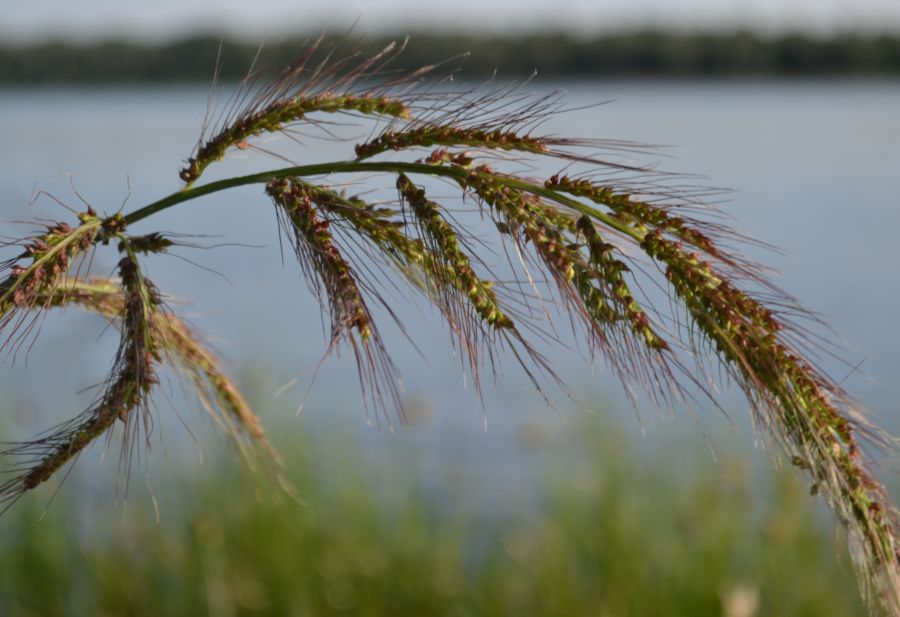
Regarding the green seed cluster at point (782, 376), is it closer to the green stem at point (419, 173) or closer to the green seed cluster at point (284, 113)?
the green stem at point (419, 173)

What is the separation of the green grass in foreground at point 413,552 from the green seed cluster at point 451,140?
3.42m

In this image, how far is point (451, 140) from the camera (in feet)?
3.84

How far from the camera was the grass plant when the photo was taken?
3.67 ft

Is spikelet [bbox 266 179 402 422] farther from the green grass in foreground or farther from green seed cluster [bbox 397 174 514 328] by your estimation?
the green grass in foreground

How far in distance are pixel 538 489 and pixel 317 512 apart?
299 cm

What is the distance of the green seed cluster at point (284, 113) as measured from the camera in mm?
1265

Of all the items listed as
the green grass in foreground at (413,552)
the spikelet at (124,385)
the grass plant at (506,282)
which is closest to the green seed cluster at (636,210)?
the grass plant at (506,282)

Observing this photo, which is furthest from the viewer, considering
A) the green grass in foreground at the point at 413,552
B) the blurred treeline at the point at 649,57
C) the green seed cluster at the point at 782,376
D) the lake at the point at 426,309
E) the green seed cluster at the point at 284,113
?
the blurred treeline at the point at 649,57

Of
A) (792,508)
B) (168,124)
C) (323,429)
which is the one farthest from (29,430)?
(168,124)

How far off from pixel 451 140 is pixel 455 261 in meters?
0.14

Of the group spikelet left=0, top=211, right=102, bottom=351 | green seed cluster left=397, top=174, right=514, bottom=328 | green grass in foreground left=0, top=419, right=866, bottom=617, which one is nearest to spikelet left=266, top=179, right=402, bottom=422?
green seed cluster left=397, top=174, right=514, bottom=328

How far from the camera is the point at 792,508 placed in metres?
4.24

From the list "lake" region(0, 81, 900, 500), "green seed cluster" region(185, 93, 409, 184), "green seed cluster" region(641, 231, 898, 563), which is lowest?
"lake" region(0, 81, 900, 500)

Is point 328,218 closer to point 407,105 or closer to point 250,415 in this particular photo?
point 407,105
